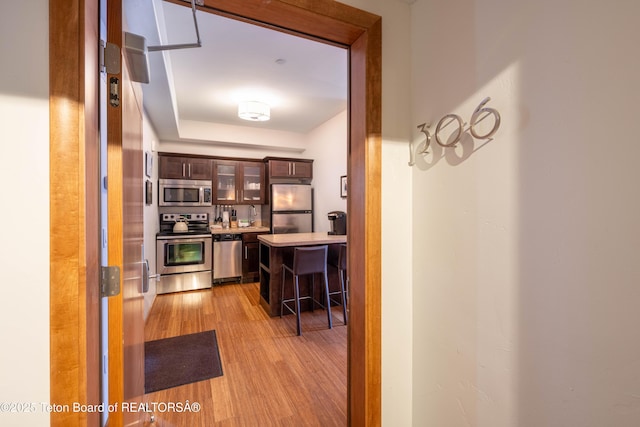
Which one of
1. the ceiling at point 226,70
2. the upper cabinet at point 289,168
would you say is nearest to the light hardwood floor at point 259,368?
the ceiling at point 226,70

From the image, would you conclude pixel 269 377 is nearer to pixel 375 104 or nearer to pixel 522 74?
pixel 375 104

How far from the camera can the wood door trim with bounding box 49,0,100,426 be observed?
70 cm

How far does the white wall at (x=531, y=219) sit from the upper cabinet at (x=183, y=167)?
4.33 metres

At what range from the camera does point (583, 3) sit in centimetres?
70

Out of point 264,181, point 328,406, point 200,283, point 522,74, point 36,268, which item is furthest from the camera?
point 264,181

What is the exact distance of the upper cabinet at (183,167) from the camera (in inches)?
176

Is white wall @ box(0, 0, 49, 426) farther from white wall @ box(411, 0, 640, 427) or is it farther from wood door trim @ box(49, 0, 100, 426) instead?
white wall @ box(411, 0, 640, 427)

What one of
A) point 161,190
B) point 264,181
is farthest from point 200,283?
point 264,181

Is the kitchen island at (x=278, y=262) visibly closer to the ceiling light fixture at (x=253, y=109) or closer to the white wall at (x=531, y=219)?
the ceiling light fixture at (x=253, y=109)

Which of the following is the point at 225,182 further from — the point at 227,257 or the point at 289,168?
the point at 227,257

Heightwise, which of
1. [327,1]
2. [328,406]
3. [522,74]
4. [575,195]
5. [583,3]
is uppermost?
[327,1]

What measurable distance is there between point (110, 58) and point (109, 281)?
75 centimetres

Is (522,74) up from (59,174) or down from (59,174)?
up

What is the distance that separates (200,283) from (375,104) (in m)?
4.24
